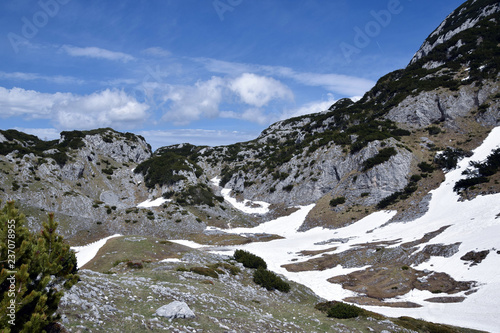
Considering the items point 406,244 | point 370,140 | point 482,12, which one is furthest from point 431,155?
point 482,12

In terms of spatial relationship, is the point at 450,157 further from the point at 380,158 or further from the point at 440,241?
the point at 440,241

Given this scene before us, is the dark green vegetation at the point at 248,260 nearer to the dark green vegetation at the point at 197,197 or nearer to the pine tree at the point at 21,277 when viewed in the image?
the pine tree at the point at 21,277

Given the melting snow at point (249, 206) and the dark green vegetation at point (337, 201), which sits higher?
the dark green vegetation at point (337, 201)

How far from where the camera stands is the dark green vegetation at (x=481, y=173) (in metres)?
53.6

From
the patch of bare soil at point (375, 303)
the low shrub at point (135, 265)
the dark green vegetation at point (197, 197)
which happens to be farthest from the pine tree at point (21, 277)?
the dark green vegetation at point (197, 197)

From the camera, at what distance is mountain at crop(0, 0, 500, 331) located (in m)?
35.9

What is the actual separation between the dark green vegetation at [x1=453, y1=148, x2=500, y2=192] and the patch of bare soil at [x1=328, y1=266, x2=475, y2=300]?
30.4 m

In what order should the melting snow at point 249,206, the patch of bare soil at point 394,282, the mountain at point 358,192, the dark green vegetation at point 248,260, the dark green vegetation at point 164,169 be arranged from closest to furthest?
1. the dark green vegetation at point 248,260
2. the patch of bare soil at point 394,282
3. the mountain at point 358,192
4. the melting snow at point 249,206
5. the dark green vegetation at point 164,169

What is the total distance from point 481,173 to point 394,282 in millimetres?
38766

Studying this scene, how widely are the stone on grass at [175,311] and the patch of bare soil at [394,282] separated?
2704cm

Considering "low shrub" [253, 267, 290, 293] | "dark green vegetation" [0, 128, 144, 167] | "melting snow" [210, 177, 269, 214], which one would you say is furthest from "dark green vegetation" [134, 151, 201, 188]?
"low shrub" [253, 267, 290, 293]

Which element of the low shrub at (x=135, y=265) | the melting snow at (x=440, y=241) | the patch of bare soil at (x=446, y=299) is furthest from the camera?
the patch of bare soil at (x=446, y=299)

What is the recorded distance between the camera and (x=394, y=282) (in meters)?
34.1

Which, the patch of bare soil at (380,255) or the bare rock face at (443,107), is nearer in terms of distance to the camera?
the patch of bare soil at (380,255)
